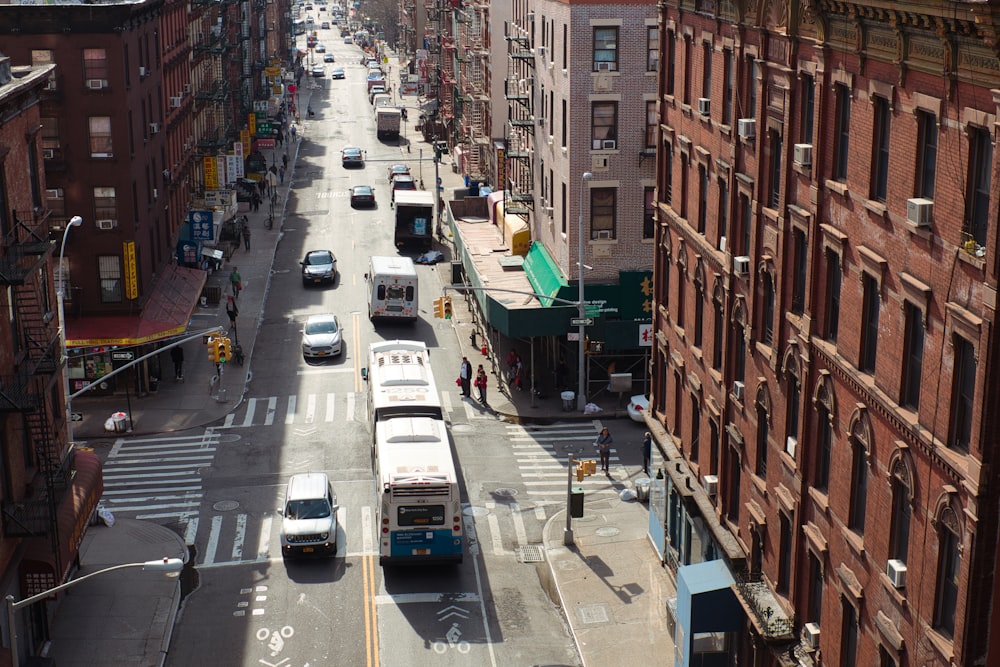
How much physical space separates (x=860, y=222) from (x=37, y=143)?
23.9 metres

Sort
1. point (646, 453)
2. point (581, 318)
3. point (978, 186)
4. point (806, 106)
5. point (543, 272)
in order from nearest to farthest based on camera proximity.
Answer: point (978, 186) → point (806, 106) → point (646, 453) → point (581, 318) → point (543, 272)

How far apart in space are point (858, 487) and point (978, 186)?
7235 millimetres

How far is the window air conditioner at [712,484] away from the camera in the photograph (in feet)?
109

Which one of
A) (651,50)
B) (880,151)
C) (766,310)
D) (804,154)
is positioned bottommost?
(766,310)

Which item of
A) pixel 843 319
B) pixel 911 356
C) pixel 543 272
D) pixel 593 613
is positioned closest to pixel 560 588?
pixel 593 613

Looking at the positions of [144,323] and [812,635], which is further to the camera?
[144,323]

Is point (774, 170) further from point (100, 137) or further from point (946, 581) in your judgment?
point (100, 137)

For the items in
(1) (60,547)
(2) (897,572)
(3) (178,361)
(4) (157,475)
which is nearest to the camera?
(2) (897,572)

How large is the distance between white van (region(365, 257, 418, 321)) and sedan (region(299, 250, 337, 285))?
9.45 meters

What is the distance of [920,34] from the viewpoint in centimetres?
1958

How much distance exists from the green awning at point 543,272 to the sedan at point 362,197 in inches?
1477

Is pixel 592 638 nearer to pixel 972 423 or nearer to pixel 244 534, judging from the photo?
pixel 244 534

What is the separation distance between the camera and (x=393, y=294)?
65938 mm

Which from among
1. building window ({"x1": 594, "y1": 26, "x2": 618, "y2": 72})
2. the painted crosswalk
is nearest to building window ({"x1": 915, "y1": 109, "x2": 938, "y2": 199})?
the painted crosswalk
